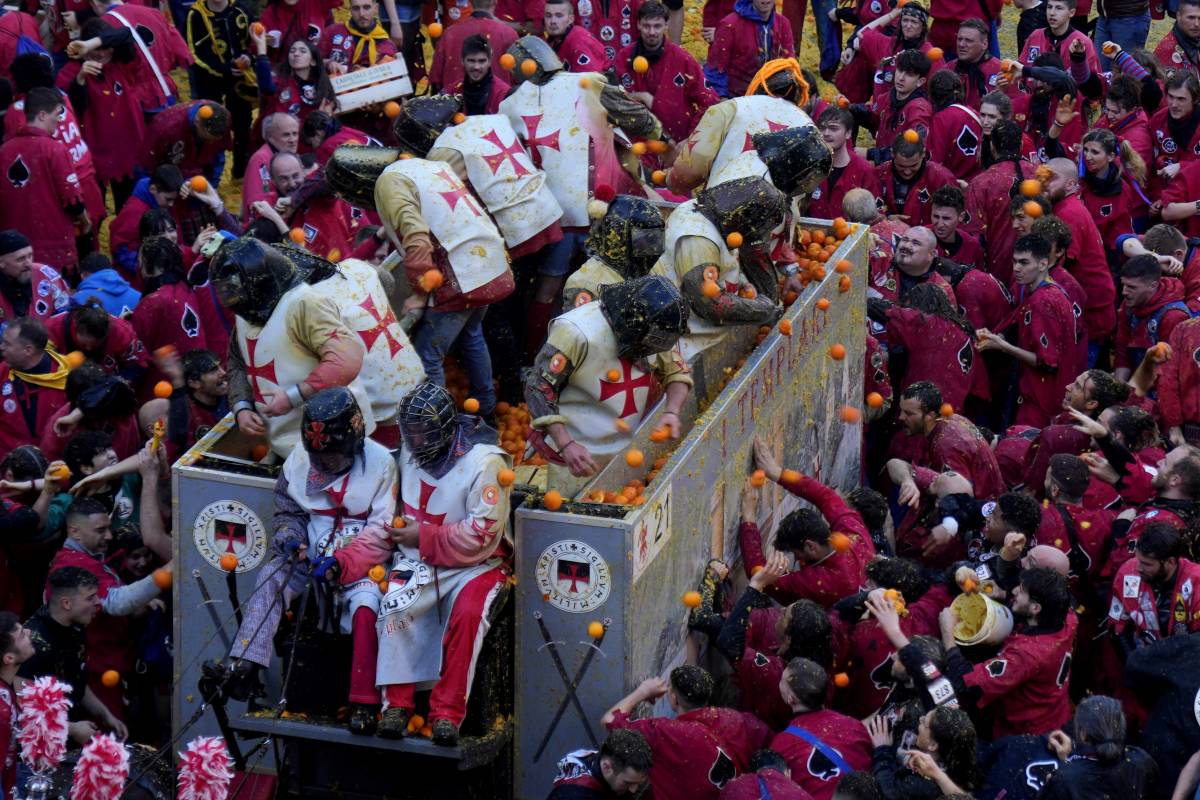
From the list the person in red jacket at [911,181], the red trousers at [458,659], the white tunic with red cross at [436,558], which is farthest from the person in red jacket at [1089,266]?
the red trousers at [458,659]

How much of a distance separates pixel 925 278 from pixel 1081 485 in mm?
2798

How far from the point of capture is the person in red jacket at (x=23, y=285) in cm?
1168

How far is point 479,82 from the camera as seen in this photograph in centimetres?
1330

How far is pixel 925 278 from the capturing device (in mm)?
12844

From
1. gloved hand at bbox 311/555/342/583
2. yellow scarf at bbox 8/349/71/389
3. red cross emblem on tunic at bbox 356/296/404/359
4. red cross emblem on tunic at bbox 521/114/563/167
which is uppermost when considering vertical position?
red cross emblem on tunic at bbox 521/114/563/167

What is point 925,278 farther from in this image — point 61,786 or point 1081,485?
point 61,786

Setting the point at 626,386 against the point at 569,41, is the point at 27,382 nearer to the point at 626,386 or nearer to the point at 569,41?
the point at 626,386

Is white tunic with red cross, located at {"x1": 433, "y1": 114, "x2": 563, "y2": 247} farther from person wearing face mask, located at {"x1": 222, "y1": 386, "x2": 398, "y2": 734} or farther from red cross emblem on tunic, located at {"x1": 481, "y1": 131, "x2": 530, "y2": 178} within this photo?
person wearing face mask, located at {"x1": 222, "y1": 386, "x2": 398, "y2": 734}

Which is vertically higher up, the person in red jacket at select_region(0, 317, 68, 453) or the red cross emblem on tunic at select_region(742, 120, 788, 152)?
the red cross emblem on tunic at select_region(742, 120, 788, 152)

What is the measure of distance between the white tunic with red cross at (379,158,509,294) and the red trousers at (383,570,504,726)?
2.35 m

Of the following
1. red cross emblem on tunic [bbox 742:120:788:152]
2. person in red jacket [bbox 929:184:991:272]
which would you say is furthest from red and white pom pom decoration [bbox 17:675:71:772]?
person in red jacket [bbox 929:184:991:272]

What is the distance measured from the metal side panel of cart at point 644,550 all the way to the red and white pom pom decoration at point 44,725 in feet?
6.75

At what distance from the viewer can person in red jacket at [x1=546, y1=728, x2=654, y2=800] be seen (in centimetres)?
811

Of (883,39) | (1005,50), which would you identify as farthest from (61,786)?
(1005,50)
